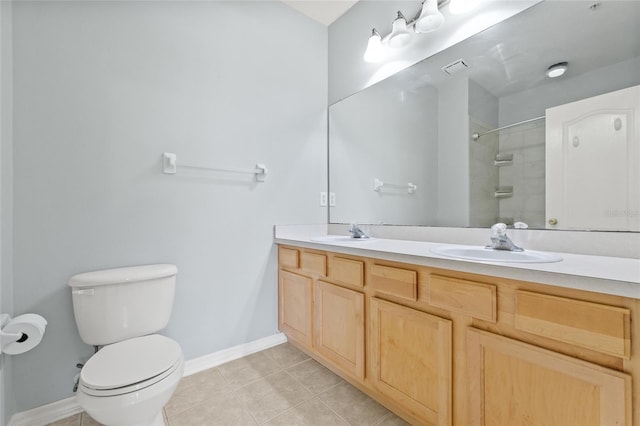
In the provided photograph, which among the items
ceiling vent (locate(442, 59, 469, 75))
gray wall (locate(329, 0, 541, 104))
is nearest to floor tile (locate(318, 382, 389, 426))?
ceiling vent (locate(442, 59, 469, 75))

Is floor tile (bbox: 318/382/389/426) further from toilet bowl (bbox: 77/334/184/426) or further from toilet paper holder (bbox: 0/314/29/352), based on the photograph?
toilet paper holder (bbox: 0/314/29/352)

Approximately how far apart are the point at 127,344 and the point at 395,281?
4.05 ft

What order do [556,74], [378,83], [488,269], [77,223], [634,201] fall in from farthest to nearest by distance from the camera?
[378,83], [77,223], [556,74], [634,201], [488,269]

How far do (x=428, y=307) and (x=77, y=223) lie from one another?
172cm

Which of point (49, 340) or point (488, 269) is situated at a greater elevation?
point (488, 269)

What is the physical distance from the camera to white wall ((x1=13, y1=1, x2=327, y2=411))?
1299 millimetres

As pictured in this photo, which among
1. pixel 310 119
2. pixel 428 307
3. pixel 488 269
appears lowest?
pixel 428 307

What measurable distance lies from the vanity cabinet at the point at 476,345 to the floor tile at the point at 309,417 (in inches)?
8.2

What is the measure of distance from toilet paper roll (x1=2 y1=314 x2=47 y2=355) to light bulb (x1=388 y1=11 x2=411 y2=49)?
92.7 inches

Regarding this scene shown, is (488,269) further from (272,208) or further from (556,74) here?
(272,208)

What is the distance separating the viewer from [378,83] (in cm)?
204

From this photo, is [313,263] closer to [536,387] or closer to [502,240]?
[502,240]

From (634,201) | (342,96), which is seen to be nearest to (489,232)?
(634,201)

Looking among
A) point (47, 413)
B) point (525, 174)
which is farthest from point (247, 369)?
point (525, 174)
